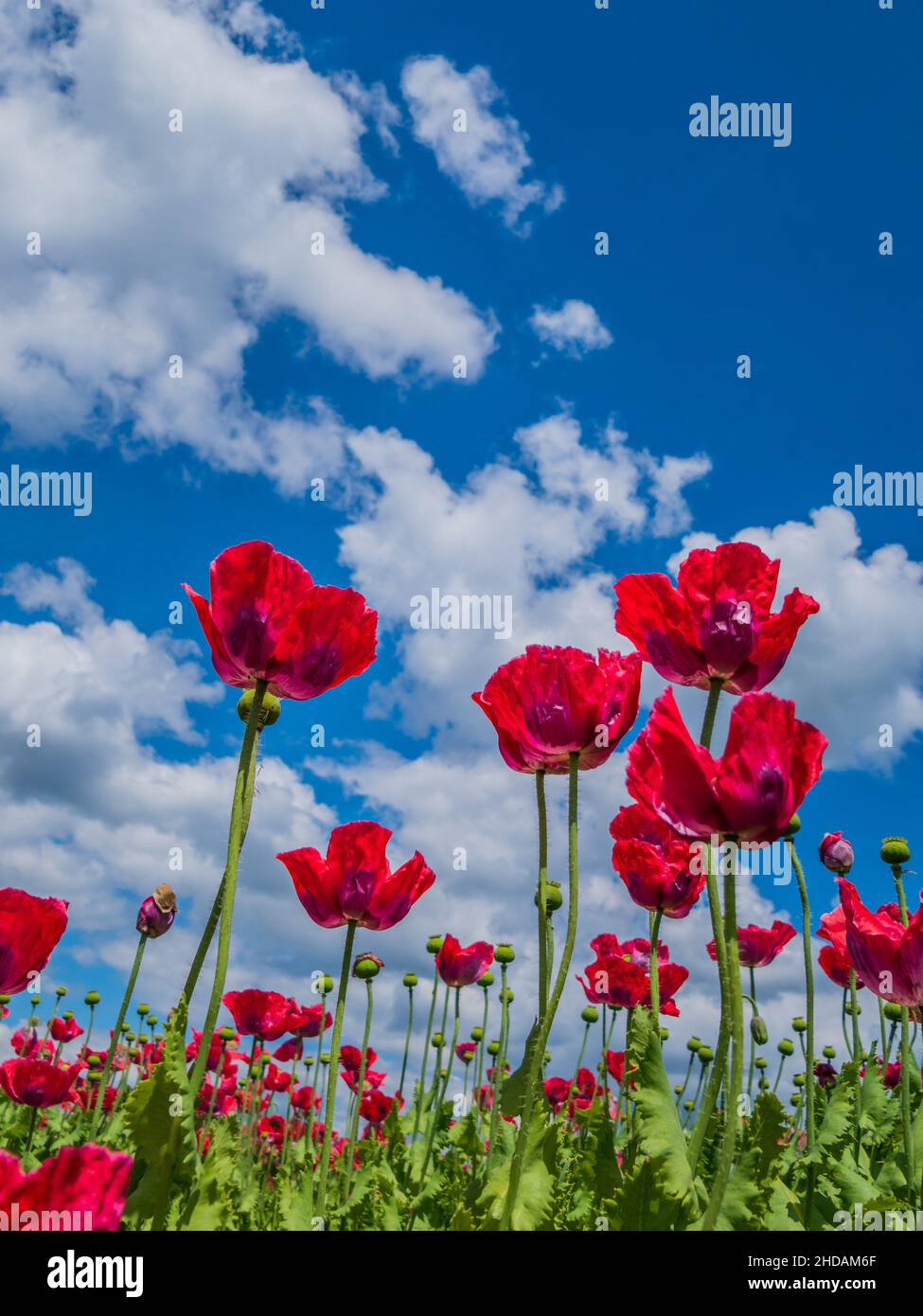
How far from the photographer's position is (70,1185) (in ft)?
3.56

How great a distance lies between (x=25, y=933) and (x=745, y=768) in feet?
5.95

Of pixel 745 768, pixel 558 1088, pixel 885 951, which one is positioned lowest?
pixel 558 1088

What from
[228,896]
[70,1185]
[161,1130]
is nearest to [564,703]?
[228,896]

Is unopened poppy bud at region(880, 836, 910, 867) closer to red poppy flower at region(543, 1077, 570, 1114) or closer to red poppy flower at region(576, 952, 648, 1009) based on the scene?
red poppy flower at region(576, 952, 648, 1009)

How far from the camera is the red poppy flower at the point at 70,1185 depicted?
3.52 ft

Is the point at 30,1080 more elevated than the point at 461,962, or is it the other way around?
the point at 461,962

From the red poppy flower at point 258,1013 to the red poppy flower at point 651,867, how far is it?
3478 millimetres

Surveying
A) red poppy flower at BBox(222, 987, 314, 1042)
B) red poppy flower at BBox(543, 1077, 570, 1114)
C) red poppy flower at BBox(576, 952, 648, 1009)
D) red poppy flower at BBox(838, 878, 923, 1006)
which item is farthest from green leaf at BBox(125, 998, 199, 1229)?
red poppy flower at BBox(543, 1077, 570, 1114)

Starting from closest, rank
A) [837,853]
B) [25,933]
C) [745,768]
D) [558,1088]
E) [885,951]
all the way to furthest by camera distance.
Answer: [745,768] < [25,933] < [885,951] < [837,853] < [558,1088]

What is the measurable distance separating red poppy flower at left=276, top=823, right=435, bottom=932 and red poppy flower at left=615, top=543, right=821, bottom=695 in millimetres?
962

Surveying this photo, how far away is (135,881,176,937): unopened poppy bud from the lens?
3.58 metres

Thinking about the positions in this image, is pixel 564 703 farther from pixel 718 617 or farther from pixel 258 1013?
pixel 258 1013
